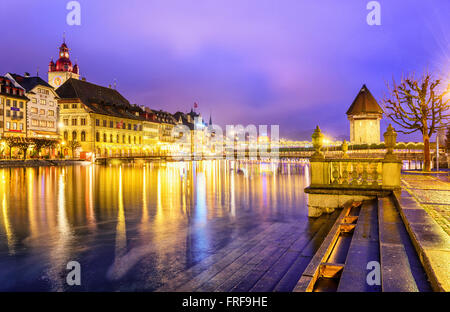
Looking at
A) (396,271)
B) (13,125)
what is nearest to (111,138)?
(13,125)

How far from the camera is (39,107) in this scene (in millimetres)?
68688

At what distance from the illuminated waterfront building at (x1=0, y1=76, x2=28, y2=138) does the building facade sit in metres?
59.7

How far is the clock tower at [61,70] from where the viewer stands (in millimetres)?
127625

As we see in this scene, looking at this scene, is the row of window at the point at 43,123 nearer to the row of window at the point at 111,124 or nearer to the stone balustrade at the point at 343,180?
the row of window at the point at 111,124

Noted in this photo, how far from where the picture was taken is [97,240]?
9.35m

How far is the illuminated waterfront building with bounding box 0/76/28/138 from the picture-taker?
6009 cm

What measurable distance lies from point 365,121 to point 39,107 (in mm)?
61854

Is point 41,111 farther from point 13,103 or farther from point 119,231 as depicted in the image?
point 119,231

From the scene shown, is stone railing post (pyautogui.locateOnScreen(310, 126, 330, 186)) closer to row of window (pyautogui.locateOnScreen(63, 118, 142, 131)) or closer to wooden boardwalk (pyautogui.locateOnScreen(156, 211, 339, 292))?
wooden boardwalk (pyautogui.locateOnScreen(156, 211, 339, 292))

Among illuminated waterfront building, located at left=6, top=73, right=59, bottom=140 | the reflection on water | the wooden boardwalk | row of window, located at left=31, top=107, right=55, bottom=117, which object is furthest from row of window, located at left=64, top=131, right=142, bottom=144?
the wooden boardwalk

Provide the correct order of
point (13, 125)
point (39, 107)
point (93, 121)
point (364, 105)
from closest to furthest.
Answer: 1. point (13, 125)
2. point (364, 105)
3. point (39, 107)
4. point (93, 121)

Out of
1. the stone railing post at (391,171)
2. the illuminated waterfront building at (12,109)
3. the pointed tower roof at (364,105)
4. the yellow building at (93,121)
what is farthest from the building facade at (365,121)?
the illuminated waterfront building at (12,109)
